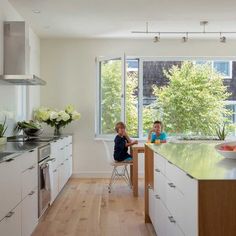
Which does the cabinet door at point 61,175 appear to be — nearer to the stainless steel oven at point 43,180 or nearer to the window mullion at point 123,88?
the stainless steel oven at point 43,180

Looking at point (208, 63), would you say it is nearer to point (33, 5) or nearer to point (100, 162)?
point (100, 162)

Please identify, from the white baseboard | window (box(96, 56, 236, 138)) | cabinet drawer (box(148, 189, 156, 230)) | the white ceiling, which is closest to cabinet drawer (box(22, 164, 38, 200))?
cabinet drawer (box(148, 189, 156, 230))

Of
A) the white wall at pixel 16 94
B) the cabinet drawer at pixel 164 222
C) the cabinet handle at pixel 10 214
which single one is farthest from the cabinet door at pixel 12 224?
the white wall at pixel 16 94

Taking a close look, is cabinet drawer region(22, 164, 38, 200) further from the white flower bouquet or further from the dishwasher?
the white flower bouquet

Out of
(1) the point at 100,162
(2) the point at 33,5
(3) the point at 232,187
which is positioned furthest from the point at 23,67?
(3) the point at 232,187

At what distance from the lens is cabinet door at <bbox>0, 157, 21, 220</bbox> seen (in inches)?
94.4

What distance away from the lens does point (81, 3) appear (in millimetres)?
4578

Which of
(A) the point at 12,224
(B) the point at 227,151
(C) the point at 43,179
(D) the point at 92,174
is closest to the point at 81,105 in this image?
(D) the point at 92,174

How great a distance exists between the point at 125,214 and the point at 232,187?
277 centimetres

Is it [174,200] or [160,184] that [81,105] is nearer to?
[160,184]

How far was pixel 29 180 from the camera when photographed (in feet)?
10.7

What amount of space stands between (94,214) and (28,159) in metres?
1.35

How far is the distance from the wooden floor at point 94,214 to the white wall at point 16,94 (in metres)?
1.24

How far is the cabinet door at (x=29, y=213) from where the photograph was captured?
3018 mm
